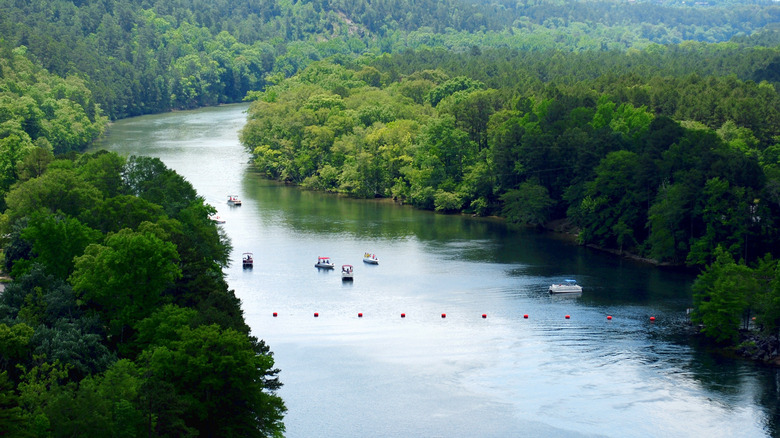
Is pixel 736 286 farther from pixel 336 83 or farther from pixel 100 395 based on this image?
pixel 336 83

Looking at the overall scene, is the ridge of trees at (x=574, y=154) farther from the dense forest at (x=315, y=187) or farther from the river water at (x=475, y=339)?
the river water at (x=475, y=339)

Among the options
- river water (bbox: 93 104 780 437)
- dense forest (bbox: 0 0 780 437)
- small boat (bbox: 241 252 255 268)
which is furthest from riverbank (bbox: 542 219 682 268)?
small boat (bbox: 241 252 255 268)

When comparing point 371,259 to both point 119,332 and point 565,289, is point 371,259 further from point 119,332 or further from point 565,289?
point 119,332

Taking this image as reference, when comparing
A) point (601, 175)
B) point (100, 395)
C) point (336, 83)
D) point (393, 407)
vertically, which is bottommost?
point (393, 407)

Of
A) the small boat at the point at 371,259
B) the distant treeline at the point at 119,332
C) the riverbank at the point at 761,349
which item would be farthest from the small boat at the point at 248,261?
the riverbank at the point at 761,349

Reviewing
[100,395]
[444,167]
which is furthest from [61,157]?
[100,395]

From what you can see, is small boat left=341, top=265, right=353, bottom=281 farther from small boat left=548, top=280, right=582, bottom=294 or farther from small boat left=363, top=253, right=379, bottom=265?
small boat left=548, top=280, right=582, bottom=294

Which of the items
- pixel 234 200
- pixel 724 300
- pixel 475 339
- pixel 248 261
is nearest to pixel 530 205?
pixel 248 261
